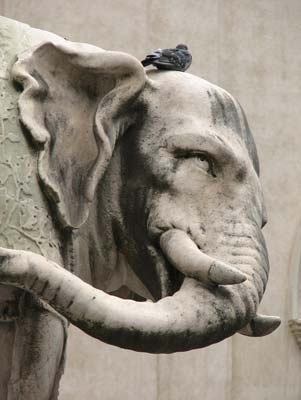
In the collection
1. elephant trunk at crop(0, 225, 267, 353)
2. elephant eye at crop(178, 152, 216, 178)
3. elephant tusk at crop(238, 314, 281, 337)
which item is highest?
elephant eye at crop(178, 152, 216, 178)

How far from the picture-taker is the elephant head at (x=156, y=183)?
8.25 feet

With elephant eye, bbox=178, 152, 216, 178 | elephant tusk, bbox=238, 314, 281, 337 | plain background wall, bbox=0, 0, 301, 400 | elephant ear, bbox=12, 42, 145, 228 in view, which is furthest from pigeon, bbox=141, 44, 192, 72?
plain background wall, bbox=0, 0, 301, 400

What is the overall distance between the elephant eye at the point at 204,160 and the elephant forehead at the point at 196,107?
64 millimetres

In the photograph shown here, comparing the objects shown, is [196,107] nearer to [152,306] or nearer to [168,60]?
[168,60]

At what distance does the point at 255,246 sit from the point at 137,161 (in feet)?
1.02

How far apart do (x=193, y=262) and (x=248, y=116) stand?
24.9 ft

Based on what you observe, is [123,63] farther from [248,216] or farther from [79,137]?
[248,216]

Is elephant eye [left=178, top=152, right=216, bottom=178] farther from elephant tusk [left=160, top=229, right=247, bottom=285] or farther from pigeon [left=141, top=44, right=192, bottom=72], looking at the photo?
pigeon [left=141, top=44, right=192, bottom=72]

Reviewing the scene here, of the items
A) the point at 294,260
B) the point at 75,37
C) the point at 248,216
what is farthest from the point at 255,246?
the point at 294,260

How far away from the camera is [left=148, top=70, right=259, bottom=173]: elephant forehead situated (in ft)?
8.99

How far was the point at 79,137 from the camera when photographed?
8.85 feet

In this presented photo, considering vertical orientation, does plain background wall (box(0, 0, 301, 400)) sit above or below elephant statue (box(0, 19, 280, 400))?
below

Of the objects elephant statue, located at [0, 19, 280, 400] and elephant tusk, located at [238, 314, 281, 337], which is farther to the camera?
elephant tusk, located at [238, 314, 281, 337]

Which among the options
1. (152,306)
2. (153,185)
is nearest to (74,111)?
(153,185)
